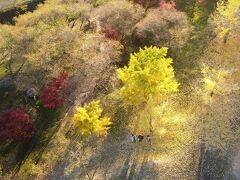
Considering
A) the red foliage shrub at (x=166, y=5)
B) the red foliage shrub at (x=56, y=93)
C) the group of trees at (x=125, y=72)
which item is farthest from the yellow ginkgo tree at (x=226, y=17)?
the red foliage shrub at (x=56, y=93)

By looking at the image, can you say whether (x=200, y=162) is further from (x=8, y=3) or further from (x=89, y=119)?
(x=8, y=3)

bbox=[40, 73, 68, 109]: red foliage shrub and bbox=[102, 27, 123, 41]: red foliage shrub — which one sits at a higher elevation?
bbox=[102, 27, 123, 41]: red foliage shrub

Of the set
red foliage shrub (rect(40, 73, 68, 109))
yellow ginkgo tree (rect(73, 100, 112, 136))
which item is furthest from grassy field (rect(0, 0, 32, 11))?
yellow ginkgo tree (rect(73, 100, 112, 136))

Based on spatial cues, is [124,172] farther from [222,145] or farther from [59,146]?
[222,145]

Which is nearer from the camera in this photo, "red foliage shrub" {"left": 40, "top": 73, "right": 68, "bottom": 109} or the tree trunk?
the tree trunk

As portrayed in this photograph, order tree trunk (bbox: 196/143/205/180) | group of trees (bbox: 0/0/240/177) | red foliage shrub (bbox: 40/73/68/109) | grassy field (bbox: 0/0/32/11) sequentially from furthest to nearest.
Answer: grassy field (bbox: 0/0/32/11) → red foliage shrub (bbox: 40/73/68/109) → group of trees (bbox: 0/0/240/177) → tree trunk (bbox: 196/143/205/180)

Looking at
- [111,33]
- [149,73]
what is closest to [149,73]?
[149,73]

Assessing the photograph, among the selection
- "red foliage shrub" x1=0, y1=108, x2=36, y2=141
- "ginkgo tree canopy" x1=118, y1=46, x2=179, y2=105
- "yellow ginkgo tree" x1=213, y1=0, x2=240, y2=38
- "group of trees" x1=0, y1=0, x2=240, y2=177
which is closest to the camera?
"ginkgo tree canopy" x1=118, y1=46, x2=179, y2=105

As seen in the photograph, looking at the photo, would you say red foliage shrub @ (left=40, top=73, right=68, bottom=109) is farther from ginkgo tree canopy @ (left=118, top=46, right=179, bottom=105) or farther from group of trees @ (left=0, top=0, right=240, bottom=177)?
ginkgo tree canopy @ (left=118, top=46, right=179, bottom=105)
